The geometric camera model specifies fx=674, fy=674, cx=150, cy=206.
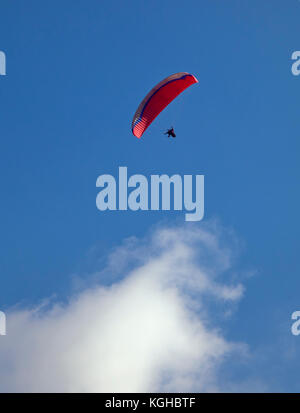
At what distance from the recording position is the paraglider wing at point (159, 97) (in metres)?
49.9

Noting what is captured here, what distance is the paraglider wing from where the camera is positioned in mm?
49938

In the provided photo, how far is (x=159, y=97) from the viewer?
5016cm
